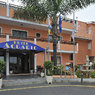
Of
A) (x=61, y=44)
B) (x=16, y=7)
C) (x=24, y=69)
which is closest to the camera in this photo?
(x=16, y=7)

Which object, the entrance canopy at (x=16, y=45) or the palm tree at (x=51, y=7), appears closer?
the entrance canopy at (x=16, y=45)

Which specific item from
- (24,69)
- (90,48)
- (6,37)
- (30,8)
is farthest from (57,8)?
(90,48)

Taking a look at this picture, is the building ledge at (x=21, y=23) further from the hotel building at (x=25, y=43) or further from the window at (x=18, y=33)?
the window at (x=18, y=33)

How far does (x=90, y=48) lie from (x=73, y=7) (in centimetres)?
A: 1433

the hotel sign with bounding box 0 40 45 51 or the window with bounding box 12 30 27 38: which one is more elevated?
the window with bounding box 12 30 27 38

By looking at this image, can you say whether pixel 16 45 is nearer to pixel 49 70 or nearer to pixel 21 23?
pixel 49 70

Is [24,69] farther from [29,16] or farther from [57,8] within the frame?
[57,8]

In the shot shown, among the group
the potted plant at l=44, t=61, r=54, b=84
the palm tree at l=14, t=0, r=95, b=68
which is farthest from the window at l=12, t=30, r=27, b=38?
the potted plant at l=44, t=61, r=54, b=84

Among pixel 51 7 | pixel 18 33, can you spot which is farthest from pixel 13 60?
pixel 51 7

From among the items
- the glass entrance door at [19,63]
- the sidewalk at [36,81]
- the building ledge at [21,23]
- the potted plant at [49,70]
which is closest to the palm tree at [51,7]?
the building ledge at [21,23]

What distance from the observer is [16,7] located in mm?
16766

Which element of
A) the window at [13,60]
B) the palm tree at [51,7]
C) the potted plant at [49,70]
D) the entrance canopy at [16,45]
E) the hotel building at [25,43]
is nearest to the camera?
the potted plant at [49,70]

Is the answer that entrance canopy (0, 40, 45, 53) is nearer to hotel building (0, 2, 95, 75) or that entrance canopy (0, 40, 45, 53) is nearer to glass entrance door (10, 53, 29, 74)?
hotel building (0, 2, 95, 75)

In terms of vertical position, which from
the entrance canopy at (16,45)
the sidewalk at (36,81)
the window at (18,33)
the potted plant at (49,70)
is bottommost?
the sidewalk at (36,81)
